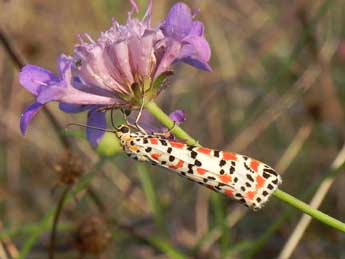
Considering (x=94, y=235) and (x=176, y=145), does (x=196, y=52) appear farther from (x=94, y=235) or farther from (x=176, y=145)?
(x=94, y=235)

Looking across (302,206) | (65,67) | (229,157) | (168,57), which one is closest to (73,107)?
(65,67)

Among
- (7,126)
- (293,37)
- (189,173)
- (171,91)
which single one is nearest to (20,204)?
(7,126)

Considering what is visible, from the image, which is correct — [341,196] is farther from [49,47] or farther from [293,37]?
[49,47]

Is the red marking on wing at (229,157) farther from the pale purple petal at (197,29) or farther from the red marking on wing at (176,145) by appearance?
the pale purple petal at (197,29)

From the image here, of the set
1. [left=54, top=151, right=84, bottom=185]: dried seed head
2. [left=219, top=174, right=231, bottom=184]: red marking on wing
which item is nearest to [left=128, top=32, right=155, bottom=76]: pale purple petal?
[left=219, top=174, right=231, bottom=184]: red marking on wing

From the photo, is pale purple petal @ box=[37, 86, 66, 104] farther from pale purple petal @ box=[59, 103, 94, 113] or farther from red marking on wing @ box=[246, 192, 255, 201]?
red marking on wing @ box=[246, 192, 255, 201]
